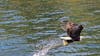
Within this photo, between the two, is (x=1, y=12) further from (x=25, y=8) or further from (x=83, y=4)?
(x=83, y=4)

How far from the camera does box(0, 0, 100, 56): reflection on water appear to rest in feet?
41.2

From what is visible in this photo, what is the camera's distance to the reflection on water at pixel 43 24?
41.2ft

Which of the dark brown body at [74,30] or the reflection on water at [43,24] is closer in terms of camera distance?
the dark brown body at [74,30]

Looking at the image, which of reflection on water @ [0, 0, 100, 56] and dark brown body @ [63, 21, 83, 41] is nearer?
dark brown body @ [63, 21, 83, 41]

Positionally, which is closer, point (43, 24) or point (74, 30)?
point (74, 30)

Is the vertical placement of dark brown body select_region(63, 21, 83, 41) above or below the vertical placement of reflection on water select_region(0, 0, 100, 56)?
above

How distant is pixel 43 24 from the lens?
15664mm

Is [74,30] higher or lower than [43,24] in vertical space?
higher

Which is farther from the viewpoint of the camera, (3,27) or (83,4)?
(83,4)

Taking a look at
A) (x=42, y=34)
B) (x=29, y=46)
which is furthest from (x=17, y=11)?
(x=29, y=46)

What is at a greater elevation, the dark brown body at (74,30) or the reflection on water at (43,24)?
the dark brown body at (74,30)

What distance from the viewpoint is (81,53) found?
1207cm

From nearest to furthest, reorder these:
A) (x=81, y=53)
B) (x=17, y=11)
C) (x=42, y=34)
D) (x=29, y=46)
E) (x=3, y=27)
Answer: (x=81, y=53) → (x=29, y=46) → (x=42, y=34) → (x=3, y=27) → (x=17, y=11)

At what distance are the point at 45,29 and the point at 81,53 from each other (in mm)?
3220
